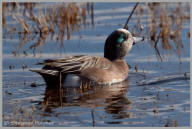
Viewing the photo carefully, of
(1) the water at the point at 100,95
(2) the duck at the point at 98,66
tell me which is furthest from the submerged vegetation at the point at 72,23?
(2) the duck at the point at 98,66

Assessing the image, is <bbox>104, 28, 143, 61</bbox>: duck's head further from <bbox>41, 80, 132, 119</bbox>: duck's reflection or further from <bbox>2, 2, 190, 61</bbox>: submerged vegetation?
<bbox>2, 2, 190, 61</bbox>: submerged vegetation

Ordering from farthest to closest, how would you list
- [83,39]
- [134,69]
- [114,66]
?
[83,39]
[134,69]
[114,66]

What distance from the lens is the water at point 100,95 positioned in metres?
6.38

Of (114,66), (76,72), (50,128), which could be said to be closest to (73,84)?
(76,72)

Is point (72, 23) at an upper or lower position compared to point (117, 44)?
lower

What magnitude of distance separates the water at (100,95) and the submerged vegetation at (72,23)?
27 cm

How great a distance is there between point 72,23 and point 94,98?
20.3ft

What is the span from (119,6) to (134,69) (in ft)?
19.7

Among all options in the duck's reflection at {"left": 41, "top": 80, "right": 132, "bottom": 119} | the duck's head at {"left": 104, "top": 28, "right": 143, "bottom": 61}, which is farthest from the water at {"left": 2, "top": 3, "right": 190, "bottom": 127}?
the duck's head at {"left": 104, "top": 28, "right": 143, "bottom": 61}

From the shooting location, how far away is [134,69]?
9852 millimetres

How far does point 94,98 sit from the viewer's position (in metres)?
7.71

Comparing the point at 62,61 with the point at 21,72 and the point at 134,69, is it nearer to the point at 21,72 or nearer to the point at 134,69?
the point at 21,72

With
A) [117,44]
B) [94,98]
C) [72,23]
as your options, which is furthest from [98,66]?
[72,23]

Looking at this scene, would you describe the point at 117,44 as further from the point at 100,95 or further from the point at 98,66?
the point at 100,95
